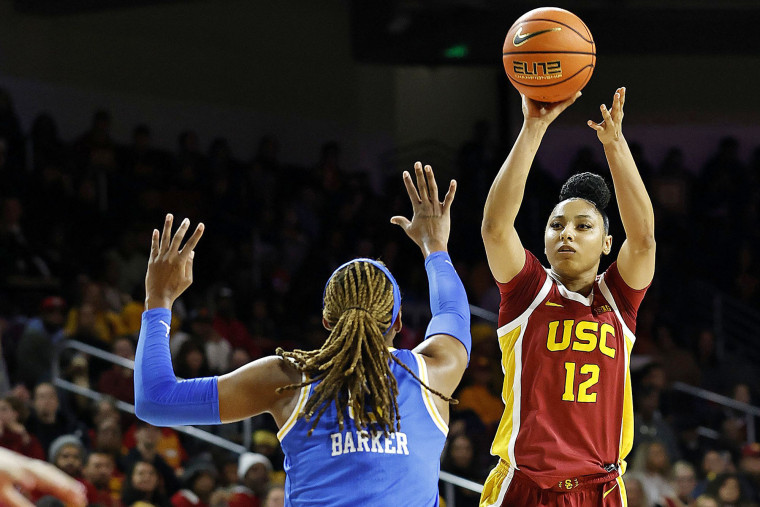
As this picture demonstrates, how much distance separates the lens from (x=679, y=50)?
13.0m

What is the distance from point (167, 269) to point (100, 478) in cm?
443

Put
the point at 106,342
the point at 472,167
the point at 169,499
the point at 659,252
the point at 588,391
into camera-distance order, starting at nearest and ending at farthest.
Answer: the point at 588,391, the point at 169,499, the point at 106,342, the point at 659,252, the point at 472,167

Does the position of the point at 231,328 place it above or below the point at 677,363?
above

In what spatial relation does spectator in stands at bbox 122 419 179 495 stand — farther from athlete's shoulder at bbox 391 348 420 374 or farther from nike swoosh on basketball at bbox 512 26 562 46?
athlete's shoulder at bbox 391 348 420 374

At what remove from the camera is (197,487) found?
7.60 metres

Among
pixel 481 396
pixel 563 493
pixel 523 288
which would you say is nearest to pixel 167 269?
pixel 523 288

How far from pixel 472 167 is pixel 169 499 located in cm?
794

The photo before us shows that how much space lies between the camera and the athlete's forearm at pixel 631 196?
151 inches

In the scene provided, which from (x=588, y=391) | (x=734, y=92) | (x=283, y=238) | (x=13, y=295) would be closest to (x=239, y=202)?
(x=283, y=238)

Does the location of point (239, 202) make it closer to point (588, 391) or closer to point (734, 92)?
point (734, 92)

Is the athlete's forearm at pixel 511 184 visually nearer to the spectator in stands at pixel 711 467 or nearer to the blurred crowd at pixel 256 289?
the blurred crowd at pixel 256 289

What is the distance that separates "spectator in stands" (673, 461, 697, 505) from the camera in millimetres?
8617

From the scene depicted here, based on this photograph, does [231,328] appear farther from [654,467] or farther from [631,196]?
[631,196]

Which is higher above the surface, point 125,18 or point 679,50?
point 125,18
